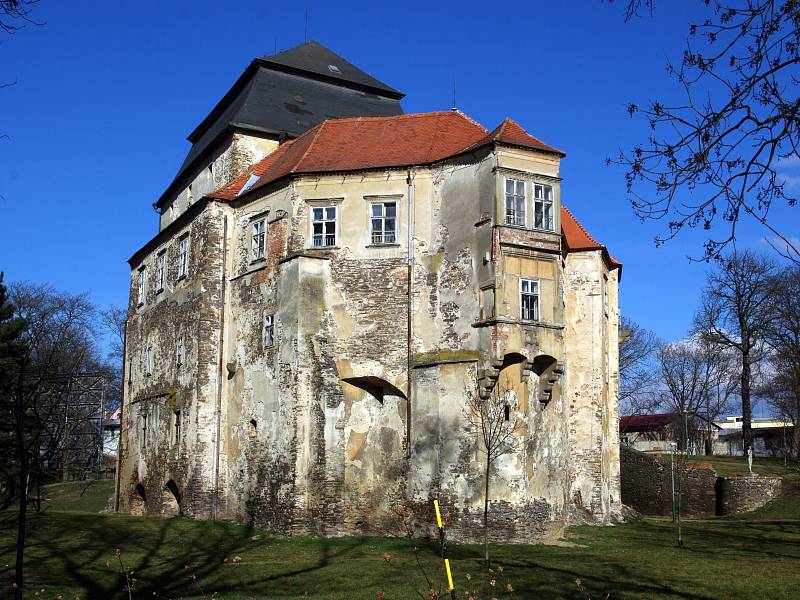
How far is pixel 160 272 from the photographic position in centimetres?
4081

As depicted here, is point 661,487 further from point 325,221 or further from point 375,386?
point 325,221

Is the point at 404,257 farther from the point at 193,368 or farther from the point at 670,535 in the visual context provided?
the point at 670,535

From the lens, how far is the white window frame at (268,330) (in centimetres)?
3238

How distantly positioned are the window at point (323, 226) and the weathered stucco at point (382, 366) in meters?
0.28

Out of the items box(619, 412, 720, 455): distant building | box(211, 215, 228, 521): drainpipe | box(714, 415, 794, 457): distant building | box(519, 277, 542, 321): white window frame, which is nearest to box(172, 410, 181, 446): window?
box(211, 215, 228, 521): drainpipe

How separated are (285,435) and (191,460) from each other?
545 cm

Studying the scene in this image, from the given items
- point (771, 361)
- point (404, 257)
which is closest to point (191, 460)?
point (404, 257)

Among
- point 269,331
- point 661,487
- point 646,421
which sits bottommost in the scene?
point 661,487

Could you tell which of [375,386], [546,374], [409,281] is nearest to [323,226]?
[409,281]

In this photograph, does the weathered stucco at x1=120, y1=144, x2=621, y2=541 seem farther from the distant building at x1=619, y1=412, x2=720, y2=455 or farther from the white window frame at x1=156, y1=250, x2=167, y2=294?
the distant building at x1=619, y1=412, x2=720, y2=455

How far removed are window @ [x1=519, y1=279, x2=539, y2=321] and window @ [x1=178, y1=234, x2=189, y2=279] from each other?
48.9ft

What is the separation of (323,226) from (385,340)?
4.64m

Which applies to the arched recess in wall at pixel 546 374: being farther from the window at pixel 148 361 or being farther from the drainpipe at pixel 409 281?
the window at pixel 148 361

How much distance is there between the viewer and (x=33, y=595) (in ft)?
62.4
